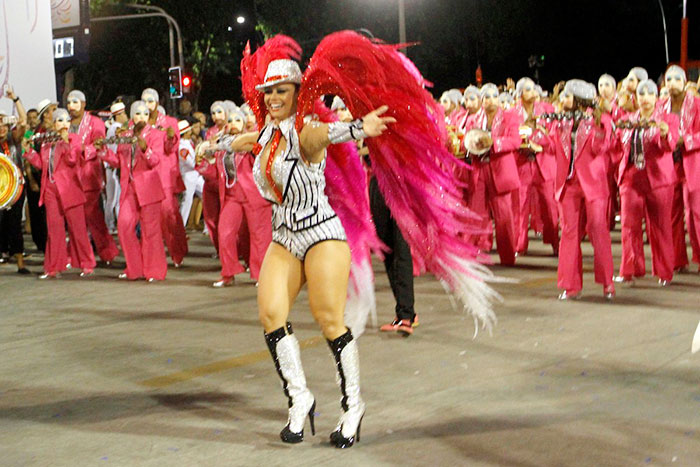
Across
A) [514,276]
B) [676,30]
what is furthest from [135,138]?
[676,30]

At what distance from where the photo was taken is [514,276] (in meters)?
10.4

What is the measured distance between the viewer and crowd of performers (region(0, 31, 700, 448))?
4.70 metres

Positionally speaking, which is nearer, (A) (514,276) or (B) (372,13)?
(A) (514,276)

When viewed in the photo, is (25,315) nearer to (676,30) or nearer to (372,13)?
(372,13)

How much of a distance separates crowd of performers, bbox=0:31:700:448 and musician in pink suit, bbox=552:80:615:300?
0.04 ft

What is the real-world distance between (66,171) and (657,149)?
6.34 m

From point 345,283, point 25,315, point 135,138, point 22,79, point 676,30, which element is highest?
point 676,30

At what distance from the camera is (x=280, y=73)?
4734 millimetres

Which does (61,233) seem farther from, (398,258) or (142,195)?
(398,258)

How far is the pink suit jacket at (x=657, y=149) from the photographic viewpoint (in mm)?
9188

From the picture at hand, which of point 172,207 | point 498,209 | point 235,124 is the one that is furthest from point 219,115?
point 498,209

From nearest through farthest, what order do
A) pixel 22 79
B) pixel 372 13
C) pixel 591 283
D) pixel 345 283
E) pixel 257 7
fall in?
pixel 345 283 → pixel 591 283 → pixel 22 79 → pixel 372 13 → pixel 257 7

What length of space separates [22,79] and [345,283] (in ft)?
37.8

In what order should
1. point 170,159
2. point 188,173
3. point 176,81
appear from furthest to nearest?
point 176,81
point 188,173
point 170,159
